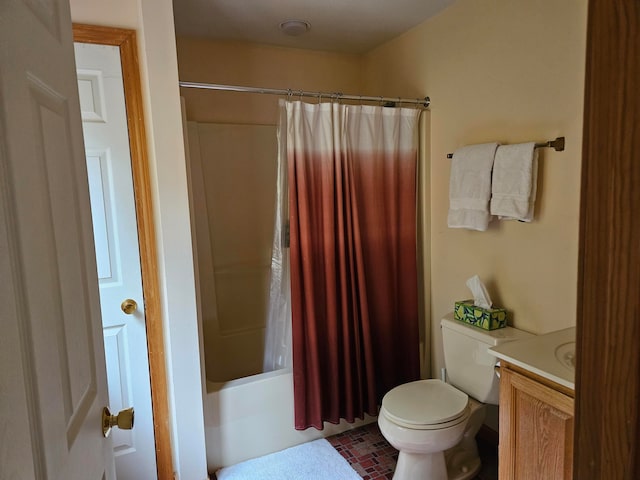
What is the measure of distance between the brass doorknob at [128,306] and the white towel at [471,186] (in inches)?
62.5

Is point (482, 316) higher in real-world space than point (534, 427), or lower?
higher

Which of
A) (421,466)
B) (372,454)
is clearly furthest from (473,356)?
(372,454)

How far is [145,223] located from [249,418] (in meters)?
1.11

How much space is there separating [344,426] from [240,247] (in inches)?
50.4

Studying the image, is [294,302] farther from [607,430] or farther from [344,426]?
[607,430]

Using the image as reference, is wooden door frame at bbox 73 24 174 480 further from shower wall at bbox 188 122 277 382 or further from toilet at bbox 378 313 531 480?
toilet at bbox 378 313 531 480

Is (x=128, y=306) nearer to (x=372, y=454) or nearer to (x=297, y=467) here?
(x=297, y=467)

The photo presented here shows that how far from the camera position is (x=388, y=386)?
2.46m

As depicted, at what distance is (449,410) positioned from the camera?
1.83 m

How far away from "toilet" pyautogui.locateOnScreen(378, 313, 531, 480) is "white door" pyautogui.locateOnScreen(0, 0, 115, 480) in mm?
1259

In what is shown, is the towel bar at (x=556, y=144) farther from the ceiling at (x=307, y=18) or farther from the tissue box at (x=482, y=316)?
the ceiling at (x=307, y=18)

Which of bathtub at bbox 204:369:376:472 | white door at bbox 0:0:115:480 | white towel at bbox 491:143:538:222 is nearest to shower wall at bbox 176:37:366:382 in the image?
bathtub at bbox 204:369:376:472

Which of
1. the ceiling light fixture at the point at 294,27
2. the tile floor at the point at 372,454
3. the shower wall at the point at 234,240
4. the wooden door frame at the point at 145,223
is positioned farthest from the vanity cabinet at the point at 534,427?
the ceiling light fixture at the point at 294,27

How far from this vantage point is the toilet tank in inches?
74.5
